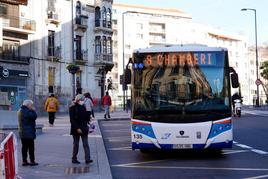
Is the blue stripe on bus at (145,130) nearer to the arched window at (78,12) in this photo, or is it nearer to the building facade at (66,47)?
the building facade at (66,47)

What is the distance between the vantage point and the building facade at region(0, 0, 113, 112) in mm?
53875

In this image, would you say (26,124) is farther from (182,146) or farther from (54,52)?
(54,52)

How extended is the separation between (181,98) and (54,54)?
140 ft

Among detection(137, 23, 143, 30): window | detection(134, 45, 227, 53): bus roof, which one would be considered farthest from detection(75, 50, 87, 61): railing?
detection(137, 23, 143, 30): window

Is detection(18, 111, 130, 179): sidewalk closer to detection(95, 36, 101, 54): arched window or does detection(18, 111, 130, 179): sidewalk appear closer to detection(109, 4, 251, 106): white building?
detection(95, 36, 101, 54): arched window

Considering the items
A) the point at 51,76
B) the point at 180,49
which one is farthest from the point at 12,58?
the point at 180,49

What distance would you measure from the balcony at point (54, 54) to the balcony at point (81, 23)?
4.34 m

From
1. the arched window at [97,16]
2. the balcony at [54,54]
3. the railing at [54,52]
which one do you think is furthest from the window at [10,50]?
the arched window at [97,16]

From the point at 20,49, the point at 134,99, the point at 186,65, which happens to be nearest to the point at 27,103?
the point at 134,99

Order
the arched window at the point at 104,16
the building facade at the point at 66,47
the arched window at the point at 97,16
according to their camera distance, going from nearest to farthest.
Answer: the building facade at the point at 66,47 < the arched window at the point at 97,16 < the arched window at the point at 104,16

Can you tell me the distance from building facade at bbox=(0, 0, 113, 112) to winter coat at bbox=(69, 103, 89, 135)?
1393 inches

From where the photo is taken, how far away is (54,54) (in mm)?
56312

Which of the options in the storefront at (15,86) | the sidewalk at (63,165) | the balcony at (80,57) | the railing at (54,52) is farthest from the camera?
the balcony at (80,57)

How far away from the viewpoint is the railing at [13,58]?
49844 mm
